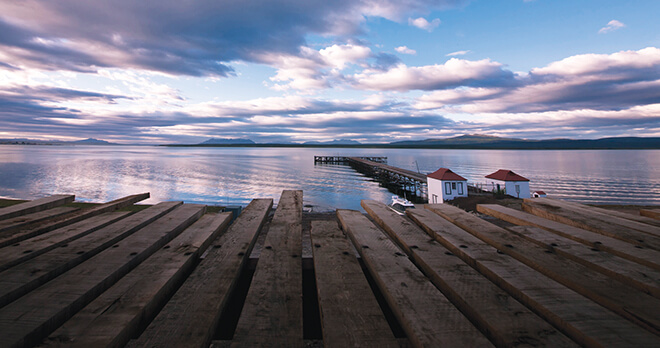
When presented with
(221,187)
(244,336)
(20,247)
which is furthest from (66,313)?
(221,187)

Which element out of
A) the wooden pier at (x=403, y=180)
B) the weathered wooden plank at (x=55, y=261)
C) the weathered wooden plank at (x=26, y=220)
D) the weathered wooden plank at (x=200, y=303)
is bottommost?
the wooden pier at (x=403, y=180)

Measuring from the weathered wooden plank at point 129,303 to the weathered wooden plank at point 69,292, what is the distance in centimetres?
6

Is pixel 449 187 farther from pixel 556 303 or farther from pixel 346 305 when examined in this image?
pixel 346 305

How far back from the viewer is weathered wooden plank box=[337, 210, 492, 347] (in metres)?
1.12

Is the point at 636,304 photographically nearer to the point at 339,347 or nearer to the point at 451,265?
the point at 451,265

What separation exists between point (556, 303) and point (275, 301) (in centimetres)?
134

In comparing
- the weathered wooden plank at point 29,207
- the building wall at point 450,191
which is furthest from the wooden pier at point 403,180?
the weathered wooden plank at point 29,207

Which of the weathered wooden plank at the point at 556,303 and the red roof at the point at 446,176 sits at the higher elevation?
the weathered wooden plank at the point at 556,303

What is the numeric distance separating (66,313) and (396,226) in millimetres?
2223

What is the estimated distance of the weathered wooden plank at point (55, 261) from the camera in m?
1.40

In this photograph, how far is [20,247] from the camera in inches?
75.1

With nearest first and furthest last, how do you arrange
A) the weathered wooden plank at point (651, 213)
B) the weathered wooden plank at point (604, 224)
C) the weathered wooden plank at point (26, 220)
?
the weathered wooden plank at point (604, 224) → the weathered wooden plank at point (26, 220) → the weathered wooden plank at point (651, 213)

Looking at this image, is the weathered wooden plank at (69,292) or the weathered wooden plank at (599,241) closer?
the weathered wooden plank at (69,292)

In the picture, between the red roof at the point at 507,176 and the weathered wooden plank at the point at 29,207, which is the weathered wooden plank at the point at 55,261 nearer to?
the weathered wooden plank at the point at 29,207
